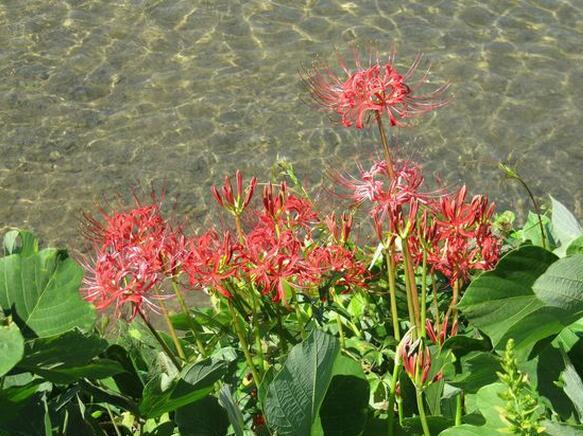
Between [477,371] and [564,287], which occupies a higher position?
[564,287]

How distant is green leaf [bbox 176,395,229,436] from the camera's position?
118 cm

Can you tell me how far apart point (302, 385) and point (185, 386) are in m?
0.16

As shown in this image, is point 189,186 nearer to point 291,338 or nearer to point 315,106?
point 315,106

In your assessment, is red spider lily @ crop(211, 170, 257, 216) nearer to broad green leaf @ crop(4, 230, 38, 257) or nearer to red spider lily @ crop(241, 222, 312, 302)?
red spider lily @ crop(241, 222, 312, 302)

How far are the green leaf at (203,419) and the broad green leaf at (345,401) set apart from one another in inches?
5.7

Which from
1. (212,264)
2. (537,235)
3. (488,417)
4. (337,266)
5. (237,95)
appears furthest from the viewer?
(237,95)

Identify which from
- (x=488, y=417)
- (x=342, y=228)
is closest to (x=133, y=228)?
(x=342, y=228)

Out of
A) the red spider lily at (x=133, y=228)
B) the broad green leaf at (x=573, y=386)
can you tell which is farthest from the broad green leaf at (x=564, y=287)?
the red spider lily at (x=133, y=228)

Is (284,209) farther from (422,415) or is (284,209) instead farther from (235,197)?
(422,415)

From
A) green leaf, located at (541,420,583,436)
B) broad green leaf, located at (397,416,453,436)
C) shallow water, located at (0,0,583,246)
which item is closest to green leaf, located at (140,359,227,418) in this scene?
broad green leaf, located at (397,416,453,436)

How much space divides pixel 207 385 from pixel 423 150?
12.0 feet

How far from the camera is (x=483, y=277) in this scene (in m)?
1.13

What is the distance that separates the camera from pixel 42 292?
109 cm

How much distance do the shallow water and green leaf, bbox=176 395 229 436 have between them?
3090 mm
